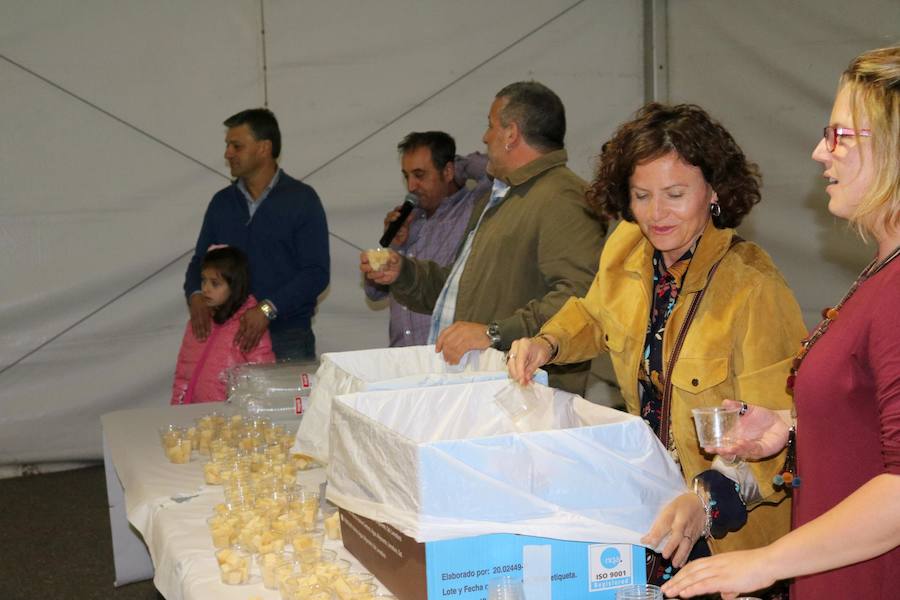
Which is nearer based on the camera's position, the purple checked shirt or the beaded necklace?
the beaded necklace

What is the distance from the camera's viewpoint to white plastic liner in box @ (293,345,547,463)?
1.95 metres

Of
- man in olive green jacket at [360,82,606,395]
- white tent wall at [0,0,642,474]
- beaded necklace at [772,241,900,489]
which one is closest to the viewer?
beaded necklace at [772,241,900,489]

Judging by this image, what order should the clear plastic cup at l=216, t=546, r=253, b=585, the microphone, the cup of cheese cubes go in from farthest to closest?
the microphone, the cup of cheese cubes, the clear plastic cup at l=216, t=546, r=253, b=585

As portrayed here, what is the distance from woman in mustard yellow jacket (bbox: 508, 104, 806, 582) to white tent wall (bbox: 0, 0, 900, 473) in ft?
8.54

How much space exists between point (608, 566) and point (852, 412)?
42cm

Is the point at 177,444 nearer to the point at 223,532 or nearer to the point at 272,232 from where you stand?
the point at 223,532

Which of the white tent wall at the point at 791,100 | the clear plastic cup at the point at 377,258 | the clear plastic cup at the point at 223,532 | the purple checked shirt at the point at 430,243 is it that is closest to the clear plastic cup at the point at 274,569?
→ the clear plastic cup at the point at 223,532

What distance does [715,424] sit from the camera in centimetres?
140

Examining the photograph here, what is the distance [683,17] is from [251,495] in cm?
376

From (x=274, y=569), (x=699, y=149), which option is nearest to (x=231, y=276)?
(x=274, y=569)

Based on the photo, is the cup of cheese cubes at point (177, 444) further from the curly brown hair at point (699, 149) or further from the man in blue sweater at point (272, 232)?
the curly brown hair at point (699, 149)

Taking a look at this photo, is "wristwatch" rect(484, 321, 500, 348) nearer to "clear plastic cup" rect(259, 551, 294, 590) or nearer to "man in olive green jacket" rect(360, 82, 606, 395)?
"man in olive green jacket" rect(360, 82, 606, 395)

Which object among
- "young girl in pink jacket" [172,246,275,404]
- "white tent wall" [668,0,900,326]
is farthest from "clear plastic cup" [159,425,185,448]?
"white tent wall" [668,0,900,326]

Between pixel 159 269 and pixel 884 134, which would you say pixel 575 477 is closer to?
pixel 884 134
